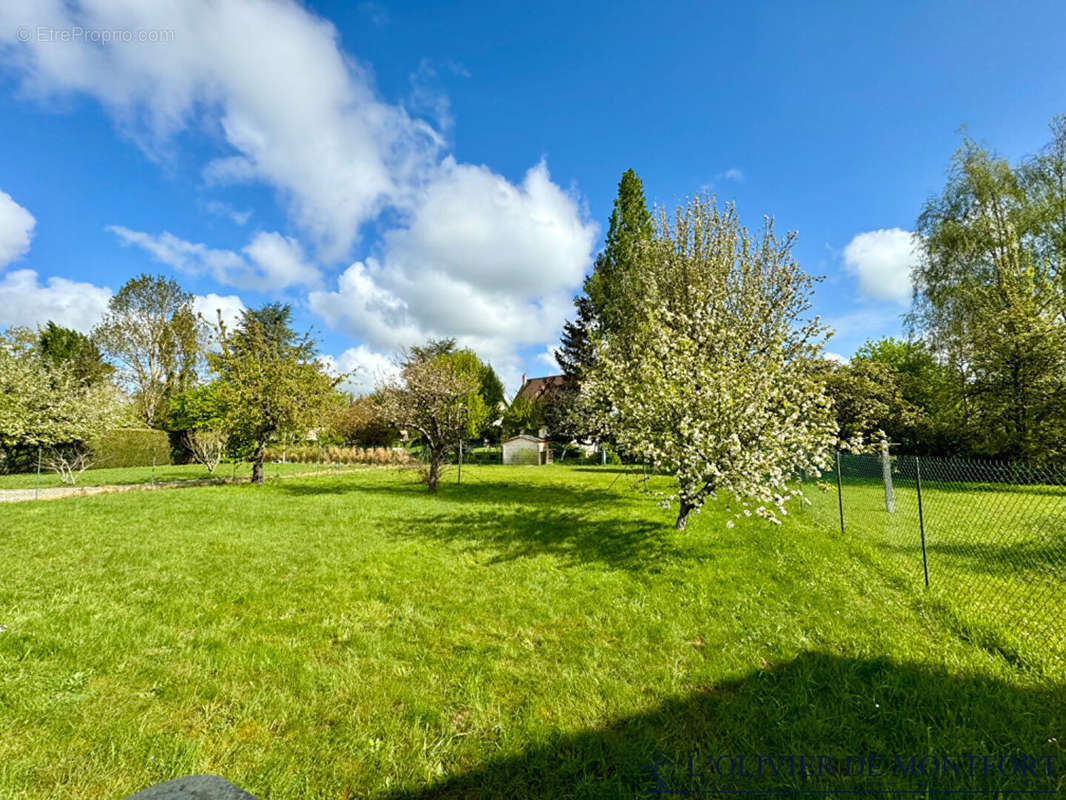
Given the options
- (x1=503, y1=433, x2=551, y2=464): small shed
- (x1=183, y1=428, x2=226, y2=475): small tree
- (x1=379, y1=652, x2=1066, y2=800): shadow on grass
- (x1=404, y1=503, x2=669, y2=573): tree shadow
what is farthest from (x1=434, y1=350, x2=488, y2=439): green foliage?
(x1=379, y1=652, x2=1066, y2=800): shadow on grass

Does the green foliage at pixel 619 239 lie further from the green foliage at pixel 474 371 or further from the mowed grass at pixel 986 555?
the mowed grass at pixel 986 555

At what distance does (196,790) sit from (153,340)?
44323 mm

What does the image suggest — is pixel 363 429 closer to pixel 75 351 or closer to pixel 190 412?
pixel 190 412

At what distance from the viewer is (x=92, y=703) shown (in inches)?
128

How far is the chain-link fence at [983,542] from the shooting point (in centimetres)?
469

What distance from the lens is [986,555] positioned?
7098 millimetres

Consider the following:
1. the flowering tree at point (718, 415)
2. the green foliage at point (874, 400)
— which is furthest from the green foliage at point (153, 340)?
the green foliage at point (874, 400)

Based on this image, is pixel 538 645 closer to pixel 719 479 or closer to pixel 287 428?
pixel 719 479

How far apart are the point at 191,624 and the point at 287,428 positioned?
1371 centimetres

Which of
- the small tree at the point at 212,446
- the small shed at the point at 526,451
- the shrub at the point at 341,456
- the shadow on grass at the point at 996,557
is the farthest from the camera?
the small shed at the point at 526,451

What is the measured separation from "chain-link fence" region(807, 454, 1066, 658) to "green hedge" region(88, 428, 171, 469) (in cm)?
3160

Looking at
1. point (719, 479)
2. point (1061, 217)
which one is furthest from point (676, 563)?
point (1061, 217)

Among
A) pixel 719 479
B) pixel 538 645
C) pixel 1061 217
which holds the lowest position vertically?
pixel 538 645

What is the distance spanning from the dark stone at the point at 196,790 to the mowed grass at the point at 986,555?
241 inches
